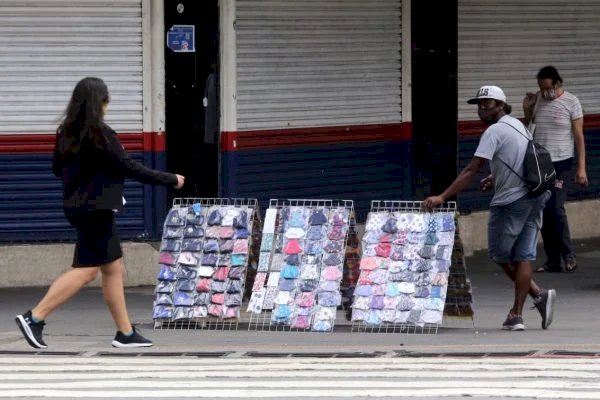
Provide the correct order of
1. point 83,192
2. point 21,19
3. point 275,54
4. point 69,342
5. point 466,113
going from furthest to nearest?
point 466,113
point 275,54
point 21,19
point 69,342
point 83,192

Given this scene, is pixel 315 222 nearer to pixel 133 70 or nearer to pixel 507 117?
pixel 507 117

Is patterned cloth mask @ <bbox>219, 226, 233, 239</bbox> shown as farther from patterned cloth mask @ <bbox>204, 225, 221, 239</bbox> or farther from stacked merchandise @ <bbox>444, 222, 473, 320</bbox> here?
stacked merchandise @ <bbox>444, 222, 473, 320</bbox>

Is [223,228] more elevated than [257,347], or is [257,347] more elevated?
[223,228]

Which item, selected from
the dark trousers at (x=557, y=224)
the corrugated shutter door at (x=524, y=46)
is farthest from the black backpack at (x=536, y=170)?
the corrugated shutter door at (x=524, y=46)

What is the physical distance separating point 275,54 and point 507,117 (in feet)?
12.1

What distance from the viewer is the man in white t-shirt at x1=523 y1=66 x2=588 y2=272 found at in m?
13.8

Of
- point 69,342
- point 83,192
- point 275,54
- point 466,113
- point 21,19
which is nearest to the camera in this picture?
point 83,192

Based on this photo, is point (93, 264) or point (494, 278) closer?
point (93, 264)

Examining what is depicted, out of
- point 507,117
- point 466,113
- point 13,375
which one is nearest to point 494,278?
point 466,113

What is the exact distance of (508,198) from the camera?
35.3 feet

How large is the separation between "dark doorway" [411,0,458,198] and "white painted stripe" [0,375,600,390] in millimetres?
6984

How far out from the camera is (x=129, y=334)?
10195 mm

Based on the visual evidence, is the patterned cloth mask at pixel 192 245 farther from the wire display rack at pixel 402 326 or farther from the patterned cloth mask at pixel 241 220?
the wire display rack at pixel 402 326

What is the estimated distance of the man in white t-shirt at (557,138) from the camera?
45.3 feet
